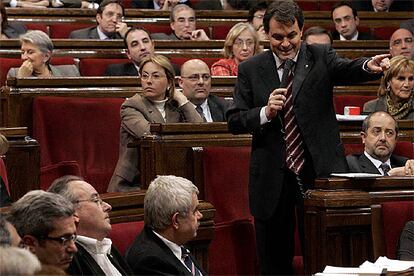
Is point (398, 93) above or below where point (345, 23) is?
below

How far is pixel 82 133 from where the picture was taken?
3615 millimetres

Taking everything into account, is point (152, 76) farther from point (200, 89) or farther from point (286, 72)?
point (286, 72)

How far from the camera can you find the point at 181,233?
7.65 ft

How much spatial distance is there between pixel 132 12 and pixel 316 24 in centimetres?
95

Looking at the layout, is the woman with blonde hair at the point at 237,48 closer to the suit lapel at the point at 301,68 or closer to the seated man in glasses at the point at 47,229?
the suit lapel at the point at 301,68

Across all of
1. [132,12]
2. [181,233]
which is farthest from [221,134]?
[132,12]

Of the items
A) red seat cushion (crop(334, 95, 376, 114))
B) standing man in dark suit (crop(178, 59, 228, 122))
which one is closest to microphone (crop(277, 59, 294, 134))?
standing man in dark suit (crop(178, 59, 228, 122))

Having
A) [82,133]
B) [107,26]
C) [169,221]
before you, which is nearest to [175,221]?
[169,221]

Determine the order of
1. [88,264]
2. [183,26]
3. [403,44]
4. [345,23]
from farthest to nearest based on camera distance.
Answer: [345,23] < [183,26] < [403,44] < [88,264]

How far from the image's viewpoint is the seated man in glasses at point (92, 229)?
2.19 metres

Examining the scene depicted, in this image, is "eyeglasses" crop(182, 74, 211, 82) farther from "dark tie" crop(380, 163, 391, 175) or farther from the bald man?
the bald man

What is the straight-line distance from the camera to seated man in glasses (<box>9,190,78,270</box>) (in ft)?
6.30

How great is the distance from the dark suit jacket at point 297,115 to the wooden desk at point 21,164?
67 centimetres

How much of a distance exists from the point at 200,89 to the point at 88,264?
160cm
